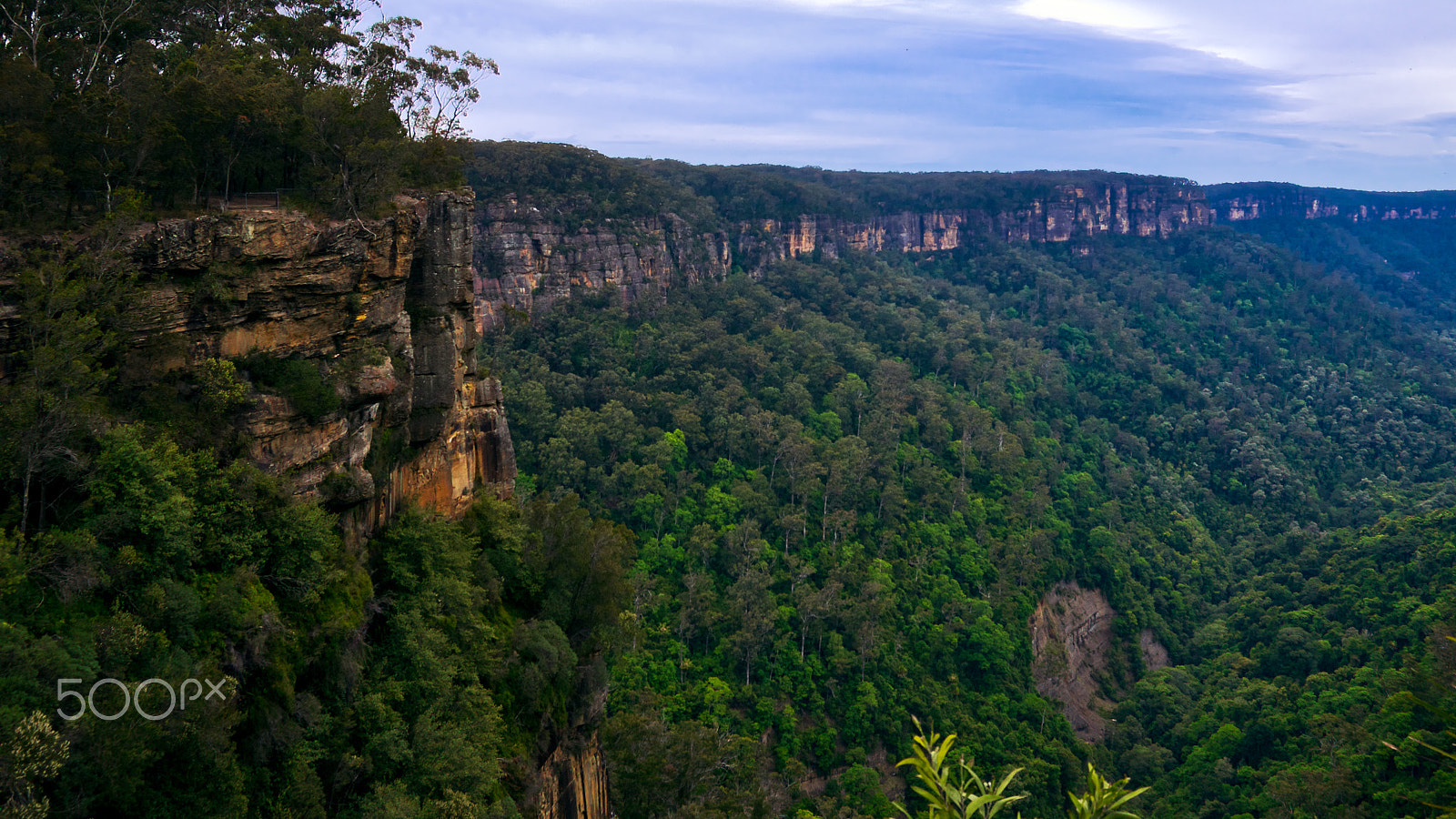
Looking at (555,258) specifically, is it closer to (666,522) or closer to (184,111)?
(666,522)

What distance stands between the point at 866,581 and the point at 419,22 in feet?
118

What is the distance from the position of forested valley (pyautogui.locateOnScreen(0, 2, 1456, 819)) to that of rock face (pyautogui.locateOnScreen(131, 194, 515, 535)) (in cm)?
29

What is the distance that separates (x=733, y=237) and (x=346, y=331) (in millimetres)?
77695

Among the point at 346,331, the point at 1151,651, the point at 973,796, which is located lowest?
the point at 1151,651

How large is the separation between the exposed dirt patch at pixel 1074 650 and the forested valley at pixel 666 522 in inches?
51.7

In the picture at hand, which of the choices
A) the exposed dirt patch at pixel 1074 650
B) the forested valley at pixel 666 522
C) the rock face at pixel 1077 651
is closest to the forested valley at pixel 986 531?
the forested valley at pixel 666 522

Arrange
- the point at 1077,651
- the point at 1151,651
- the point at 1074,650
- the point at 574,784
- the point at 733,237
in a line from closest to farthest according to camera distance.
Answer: the point at 574,784 < the point at 1074,650 < the point at 1077,651 < the point at 1151,651 < the point at 733,237

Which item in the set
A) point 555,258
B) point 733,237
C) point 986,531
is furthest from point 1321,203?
point 555,258

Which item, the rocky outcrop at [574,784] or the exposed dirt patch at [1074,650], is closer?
the rocky outcrop at [574,784]

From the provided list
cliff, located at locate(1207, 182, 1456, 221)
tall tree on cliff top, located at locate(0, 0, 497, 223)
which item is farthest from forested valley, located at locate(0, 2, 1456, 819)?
cliff, located at locate(1207, 182, 1456, 221)

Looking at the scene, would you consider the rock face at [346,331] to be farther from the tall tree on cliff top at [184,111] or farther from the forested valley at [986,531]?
the forested valley at [986,531]

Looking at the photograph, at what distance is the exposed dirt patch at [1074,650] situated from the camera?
48969 millimetres

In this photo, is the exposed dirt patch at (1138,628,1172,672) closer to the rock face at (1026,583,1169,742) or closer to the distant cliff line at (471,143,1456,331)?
the rock face at (1026,583,1169,742)

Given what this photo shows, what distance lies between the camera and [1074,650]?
178 ft
